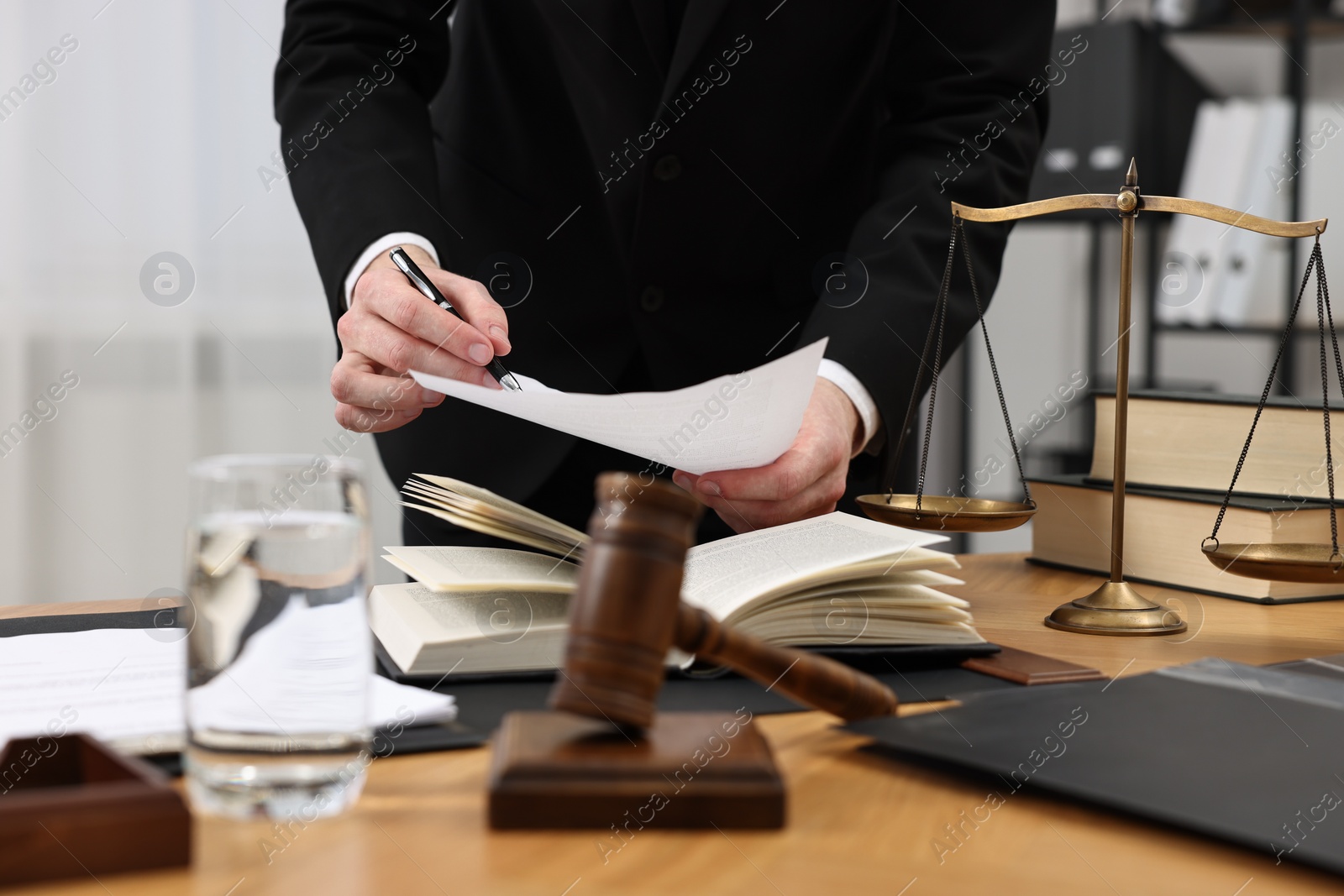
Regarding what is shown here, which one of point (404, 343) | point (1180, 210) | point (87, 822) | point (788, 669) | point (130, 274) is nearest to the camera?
point (87, 822)

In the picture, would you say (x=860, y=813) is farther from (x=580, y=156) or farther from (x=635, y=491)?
(x=580, y=156)

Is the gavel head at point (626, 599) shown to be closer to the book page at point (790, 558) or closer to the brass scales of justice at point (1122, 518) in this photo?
the book page at point (790, 558)

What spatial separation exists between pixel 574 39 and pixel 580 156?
0.14 m

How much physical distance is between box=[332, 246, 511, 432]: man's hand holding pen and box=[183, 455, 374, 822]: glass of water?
509mm

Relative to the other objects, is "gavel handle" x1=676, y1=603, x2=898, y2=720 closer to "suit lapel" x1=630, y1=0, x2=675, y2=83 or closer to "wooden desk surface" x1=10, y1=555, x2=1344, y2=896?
"wooden desk surface" x1=10, y1=555, x2=1344, y2=896

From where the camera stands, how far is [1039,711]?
1.96 ft

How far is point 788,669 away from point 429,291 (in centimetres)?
62

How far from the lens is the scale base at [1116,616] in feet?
2.82

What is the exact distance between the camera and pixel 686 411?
30.5 inches

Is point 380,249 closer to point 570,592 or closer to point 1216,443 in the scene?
point 570,592

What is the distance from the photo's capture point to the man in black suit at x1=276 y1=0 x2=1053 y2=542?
3.92 ft

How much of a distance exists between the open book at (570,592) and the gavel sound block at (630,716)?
0.17 metres

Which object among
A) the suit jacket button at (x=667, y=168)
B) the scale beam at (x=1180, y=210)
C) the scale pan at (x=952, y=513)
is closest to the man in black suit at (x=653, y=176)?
the suit jacket button at (x=667, y=168)

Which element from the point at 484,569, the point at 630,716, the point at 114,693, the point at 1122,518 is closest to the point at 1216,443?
the point at 1122,518
